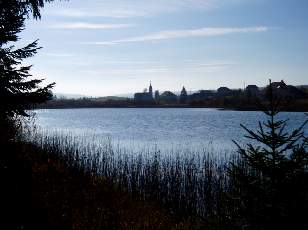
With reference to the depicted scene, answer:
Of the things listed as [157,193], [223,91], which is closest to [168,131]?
[157,193]

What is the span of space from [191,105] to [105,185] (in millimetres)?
130925

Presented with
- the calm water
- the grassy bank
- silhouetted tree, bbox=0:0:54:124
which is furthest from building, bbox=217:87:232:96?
silhouetted tree, bbox=0:0:54:124

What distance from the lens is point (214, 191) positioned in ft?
40.3

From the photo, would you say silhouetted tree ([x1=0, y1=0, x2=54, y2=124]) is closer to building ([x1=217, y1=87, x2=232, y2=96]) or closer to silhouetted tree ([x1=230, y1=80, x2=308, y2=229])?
silhouetted tree ([x1=230, y1=80, x2=308, y2=229])

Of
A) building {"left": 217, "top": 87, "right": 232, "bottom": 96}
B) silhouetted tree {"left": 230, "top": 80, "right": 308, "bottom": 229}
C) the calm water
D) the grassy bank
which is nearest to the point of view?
silhouetted tree {"left": 230, "top": 80, "right": 308, "bottom": 229}

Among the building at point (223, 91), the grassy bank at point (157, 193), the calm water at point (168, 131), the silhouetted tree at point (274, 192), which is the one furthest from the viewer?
the building at point (223, 91)

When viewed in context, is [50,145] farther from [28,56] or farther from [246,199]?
[246,199]

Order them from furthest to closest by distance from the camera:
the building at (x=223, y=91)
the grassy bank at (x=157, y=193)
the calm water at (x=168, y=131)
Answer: the building at (x=223, y=91), the calm water at (x=168, y=131), the grassy bank at (x=157, y=193)

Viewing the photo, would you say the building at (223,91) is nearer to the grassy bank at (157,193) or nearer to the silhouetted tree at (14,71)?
the grassy bank at (157,193)

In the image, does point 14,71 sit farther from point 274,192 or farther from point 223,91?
point 223,91

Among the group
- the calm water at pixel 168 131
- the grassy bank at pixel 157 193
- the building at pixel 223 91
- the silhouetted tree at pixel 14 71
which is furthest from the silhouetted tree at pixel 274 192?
the building at pixel 223 91

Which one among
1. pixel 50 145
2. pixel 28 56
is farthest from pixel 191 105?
pixel 28 56

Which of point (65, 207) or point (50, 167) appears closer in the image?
point (65, 207)

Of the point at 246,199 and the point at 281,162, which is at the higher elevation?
the point at 281,162
